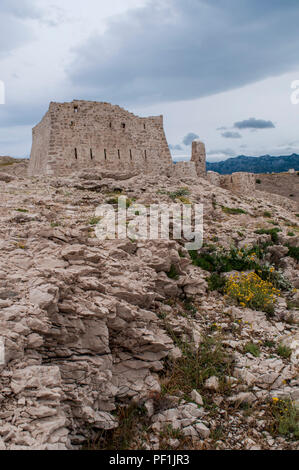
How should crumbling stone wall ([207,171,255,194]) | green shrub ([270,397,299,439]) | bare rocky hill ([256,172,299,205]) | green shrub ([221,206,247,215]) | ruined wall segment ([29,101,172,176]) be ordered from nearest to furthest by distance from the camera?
1. green shrub ([270,397,299,439])
2. green shrub ([221,206,247,215])
3. ruined wall segment ([29,101,172,176])
4. crumbling stone wall ([207,171,255,194])
5. bare rocky hill ([256,172,299,205])

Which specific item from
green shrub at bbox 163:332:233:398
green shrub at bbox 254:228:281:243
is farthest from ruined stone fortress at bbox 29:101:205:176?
green shrub at bbox 163:332:233:398

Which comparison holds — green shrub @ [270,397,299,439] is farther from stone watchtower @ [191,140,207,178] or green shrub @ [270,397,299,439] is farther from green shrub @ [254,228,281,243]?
stone watchtower @ [191,140,207,178]

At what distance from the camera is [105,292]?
6.44 meters

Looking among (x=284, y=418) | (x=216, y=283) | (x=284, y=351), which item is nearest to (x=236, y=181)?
(x=216, y=283)

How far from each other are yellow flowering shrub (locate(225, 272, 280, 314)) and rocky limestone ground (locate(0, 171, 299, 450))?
0.17m

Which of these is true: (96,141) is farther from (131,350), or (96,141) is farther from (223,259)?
(131,350)

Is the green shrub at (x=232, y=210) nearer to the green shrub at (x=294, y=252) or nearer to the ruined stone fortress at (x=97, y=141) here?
the green shrub at (x=294, y=252)

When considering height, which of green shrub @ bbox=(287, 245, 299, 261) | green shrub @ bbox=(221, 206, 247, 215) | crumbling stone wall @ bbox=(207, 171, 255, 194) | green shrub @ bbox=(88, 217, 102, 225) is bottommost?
green shrub @ bbox=(287, 245, 299, 261)

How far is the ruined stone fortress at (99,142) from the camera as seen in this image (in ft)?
65.7

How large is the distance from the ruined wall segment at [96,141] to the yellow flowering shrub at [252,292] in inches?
557

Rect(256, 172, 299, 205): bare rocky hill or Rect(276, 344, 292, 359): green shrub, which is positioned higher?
Rect(256, 172, 299, 205): bare rocky hill

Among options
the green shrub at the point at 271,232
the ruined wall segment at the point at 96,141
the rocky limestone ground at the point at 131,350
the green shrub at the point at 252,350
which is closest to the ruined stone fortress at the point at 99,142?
the ruined wall segment at the point at 96,141

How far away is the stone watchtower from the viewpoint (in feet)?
84.8
